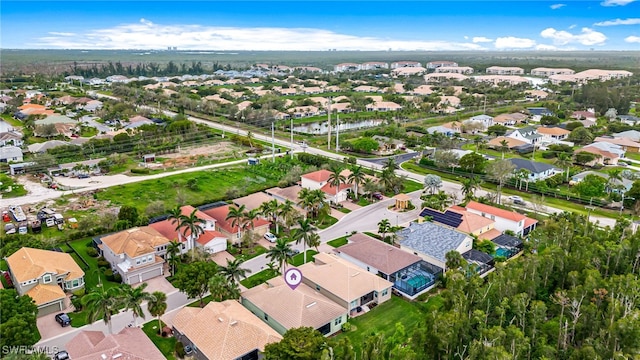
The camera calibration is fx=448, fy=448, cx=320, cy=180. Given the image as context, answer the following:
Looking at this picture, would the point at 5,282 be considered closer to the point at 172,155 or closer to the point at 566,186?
the point at 172,155

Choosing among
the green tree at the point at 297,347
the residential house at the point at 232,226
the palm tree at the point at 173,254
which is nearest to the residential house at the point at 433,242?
the residential house at the point at 232,226

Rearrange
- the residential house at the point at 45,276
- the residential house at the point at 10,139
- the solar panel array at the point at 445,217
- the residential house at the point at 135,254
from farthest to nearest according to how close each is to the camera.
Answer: the residential house at the point at 10,139 → the solar panel array at the point at 445,217 → the residential house at the point at 135,254 → the residential house at the point at 45,276

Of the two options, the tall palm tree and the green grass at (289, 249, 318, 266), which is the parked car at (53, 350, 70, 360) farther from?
the tall palm tree

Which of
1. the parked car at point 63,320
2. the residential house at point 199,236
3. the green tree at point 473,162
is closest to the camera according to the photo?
the parked car at point 63,320

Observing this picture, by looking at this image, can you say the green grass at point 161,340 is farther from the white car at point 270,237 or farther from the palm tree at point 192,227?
the white car at point 270,237

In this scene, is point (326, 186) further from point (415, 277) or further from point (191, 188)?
point (415, 277)

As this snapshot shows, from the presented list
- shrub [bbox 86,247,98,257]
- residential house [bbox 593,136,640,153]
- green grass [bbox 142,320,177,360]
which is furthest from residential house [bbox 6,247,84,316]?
residential house [bbox 593,136,640,153]

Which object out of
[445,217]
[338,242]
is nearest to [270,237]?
[338,242]
